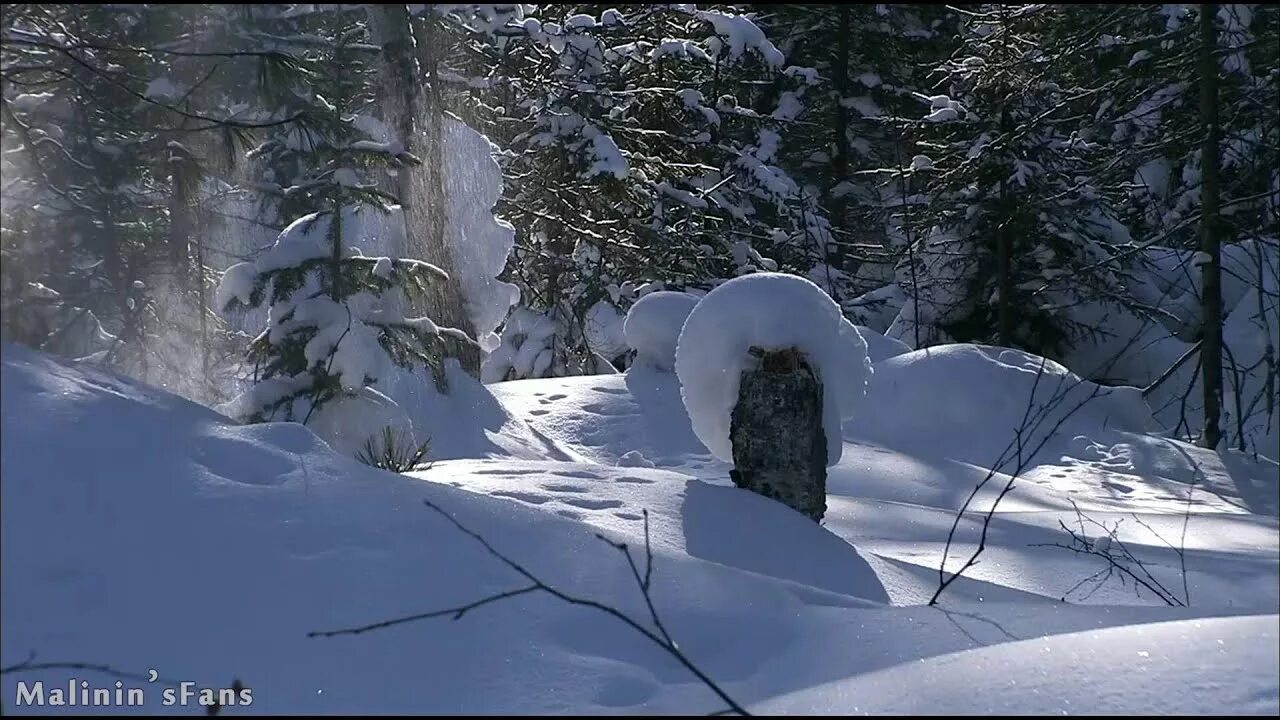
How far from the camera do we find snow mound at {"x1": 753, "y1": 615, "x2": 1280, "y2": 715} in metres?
2.12

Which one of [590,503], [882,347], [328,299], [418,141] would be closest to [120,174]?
[418,141]

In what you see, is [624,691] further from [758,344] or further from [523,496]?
[758,344]

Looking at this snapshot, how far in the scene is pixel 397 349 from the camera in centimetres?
842

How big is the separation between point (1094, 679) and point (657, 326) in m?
8.85

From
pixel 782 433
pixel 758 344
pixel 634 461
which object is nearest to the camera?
pixel 782 433

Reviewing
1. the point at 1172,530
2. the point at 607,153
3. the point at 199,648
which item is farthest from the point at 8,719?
the point at 607,153

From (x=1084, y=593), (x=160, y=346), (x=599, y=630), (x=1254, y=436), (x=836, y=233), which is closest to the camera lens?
(x=599, y=630)

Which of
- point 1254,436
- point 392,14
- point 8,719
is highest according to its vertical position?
point 392,14

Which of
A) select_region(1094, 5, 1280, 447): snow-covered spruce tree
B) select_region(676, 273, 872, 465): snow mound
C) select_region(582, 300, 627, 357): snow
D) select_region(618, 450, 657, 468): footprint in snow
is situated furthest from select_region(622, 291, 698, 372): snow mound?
select_region(676, 273, 872, 465): snow mound

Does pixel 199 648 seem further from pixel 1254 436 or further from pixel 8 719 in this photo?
pixel 1254 436

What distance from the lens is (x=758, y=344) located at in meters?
5.64

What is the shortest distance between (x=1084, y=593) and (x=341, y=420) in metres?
5.14

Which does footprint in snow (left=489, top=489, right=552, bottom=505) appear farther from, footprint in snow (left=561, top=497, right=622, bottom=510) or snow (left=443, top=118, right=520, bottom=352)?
snow (left=443, top=118, right=520, bottom=352)

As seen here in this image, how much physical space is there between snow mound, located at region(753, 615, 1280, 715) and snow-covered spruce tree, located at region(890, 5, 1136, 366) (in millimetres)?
11305
